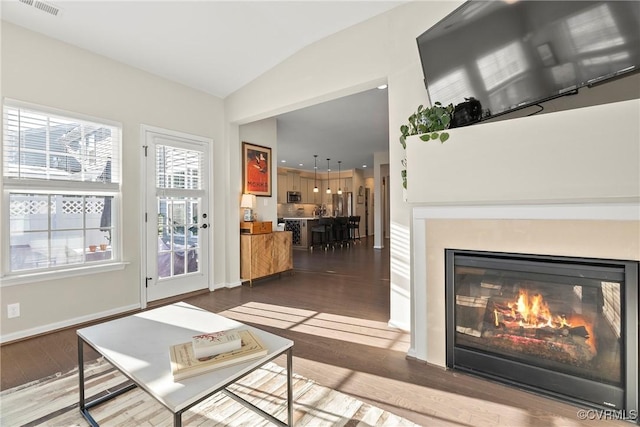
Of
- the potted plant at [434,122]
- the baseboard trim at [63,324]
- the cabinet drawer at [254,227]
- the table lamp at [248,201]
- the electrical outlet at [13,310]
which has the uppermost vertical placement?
the potted plant at [434,122]

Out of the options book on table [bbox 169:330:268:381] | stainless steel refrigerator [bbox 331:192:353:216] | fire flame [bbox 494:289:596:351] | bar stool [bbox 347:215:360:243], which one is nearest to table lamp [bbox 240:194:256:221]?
book on table [bbox 169:330:268:381]

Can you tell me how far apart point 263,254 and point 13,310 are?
271 centimetres

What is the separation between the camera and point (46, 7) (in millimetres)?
2428

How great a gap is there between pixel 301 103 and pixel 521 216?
8.41 feet

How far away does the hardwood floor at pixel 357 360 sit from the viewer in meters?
1.60

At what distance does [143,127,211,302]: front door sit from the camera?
139 inches

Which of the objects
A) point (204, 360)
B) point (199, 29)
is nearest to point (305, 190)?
point (199, 29)

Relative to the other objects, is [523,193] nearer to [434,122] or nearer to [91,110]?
[434,122]

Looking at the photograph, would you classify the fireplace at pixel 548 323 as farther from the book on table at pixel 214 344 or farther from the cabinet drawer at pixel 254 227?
the cabinet drawer at pixel 254 227

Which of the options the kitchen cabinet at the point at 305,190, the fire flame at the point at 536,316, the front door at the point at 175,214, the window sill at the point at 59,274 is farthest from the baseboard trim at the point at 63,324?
the kitchen cabinet at the point at 305,190

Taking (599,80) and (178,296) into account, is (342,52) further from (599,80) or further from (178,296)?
(178,296)

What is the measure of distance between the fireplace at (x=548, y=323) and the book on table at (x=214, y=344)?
4.87 feet

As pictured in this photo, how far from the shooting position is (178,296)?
3809 mm

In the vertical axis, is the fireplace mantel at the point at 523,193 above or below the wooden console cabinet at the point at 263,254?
above
